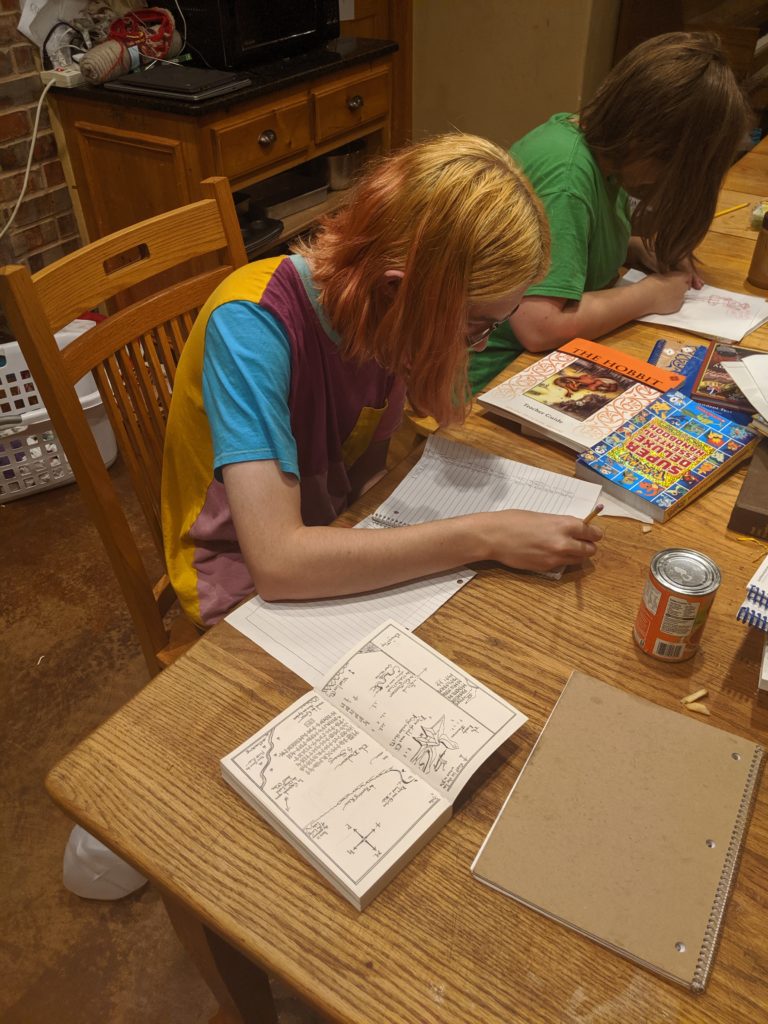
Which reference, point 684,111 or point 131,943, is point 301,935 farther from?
point 684,111

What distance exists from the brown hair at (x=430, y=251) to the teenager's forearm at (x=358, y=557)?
0.20m

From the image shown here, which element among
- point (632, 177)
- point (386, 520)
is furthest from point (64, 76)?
point (386, 520)

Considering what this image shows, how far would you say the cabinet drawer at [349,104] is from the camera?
2.39 m

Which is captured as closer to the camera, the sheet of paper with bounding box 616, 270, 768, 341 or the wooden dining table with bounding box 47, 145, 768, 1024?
the wooden dining table with bounding box 47, 145, 768, 1024

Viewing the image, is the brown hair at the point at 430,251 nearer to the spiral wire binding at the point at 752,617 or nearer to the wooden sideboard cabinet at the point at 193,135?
the spiral wire binding at the point at 752,617

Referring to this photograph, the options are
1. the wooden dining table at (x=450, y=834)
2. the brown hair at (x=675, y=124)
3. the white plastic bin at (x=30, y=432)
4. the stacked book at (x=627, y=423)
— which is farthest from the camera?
the white plastic bin at (x=30, y=432)

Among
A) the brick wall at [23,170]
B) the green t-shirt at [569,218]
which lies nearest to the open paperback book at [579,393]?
the green t-shirt at [569,218]

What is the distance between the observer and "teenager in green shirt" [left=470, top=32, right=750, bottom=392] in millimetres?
1274

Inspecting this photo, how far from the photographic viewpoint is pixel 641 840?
24.9 inches

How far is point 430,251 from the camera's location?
835mm

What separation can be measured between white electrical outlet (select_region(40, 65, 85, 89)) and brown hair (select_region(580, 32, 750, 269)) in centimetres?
145

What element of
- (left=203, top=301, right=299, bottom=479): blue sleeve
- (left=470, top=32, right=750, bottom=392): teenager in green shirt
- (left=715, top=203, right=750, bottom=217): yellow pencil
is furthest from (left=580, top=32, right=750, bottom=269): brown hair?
(left=203, top=301, right=299, bottom=479): blue sleeve

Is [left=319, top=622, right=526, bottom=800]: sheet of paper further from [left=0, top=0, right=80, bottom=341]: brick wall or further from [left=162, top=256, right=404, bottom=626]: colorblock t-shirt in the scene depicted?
[left=0, top=0, right=80, bottom=341]: brick wall

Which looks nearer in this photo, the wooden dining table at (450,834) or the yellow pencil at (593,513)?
the wooden dining table at (450,834)
